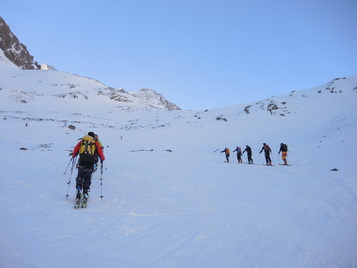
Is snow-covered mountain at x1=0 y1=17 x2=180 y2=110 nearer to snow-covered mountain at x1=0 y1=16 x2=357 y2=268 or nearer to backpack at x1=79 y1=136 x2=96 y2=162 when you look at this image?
snow-covered mountain at x1=0 y1=16 x2=357 y2=268

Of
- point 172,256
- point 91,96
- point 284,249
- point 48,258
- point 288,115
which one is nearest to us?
point 48,258

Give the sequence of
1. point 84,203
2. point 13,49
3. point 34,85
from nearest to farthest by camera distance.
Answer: point 84,203, point 34,85, point 13,49

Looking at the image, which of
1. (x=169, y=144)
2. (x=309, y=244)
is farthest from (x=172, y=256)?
(x=169, y=144)

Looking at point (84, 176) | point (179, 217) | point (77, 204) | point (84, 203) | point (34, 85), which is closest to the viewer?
point (179, 217)

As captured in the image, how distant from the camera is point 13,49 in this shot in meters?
111

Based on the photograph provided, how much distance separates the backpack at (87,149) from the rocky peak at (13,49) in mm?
130014

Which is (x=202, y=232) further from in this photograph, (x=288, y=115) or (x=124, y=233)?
(x=288, y=115)

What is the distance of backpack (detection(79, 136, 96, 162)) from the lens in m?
7.24

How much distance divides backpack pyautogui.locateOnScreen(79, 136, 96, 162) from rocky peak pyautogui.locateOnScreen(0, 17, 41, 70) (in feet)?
427

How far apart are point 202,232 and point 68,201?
15.3ft

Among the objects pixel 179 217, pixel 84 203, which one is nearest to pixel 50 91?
pixel 84 203

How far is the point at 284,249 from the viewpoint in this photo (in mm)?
4977

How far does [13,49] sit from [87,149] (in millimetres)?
139740

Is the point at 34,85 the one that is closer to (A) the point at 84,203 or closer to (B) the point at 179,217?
(A) the point at 84,203
